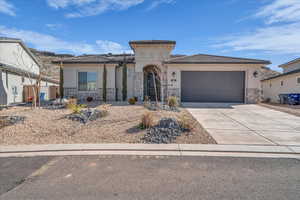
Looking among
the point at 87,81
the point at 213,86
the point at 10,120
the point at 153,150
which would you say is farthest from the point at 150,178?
the point at 87,81

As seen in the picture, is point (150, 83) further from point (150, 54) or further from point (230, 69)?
point (230, 69)

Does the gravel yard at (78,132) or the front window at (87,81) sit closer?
the gravel yard at (78,132)

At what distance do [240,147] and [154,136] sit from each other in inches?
105

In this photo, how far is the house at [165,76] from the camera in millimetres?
13406

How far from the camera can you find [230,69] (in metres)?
13.5

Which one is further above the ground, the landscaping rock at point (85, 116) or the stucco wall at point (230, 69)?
the stucco wall at point (230, 69)

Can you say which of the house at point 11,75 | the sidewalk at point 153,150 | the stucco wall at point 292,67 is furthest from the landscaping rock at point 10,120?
the stucco wall at point 292,67

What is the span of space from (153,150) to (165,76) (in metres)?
10.1

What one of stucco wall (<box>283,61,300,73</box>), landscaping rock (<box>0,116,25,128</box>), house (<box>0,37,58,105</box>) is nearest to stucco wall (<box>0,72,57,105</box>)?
house (<box>0,37,58,105</box>)

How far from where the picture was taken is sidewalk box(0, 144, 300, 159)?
425 centimetres

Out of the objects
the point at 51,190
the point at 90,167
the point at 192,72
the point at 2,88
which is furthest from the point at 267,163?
the point at 2,88

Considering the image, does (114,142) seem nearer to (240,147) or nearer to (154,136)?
(154,136)

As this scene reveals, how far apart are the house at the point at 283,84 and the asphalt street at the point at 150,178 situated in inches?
590

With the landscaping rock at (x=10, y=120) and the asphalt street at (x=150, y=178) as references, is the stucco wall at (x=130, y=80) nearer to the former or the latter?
the landscaping rock at (x=10, y=120)
